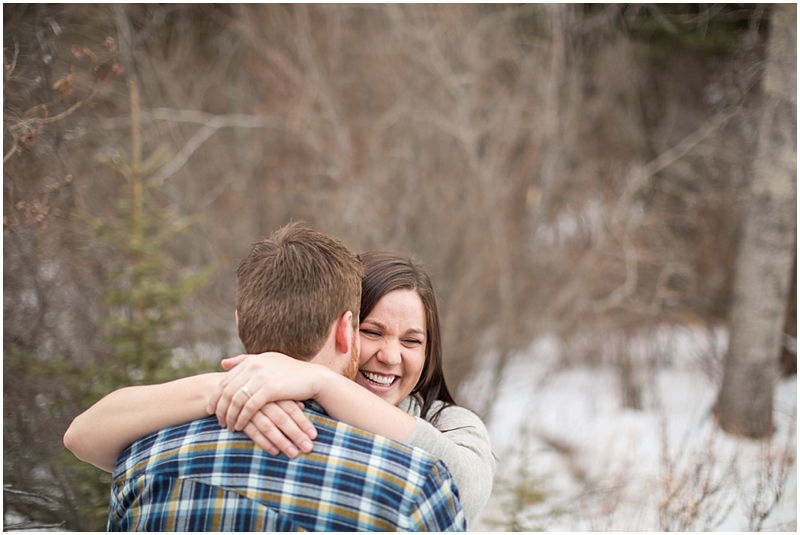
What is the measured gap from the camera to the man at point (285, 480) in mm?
1338

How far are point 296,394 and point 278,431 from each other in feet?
0.31

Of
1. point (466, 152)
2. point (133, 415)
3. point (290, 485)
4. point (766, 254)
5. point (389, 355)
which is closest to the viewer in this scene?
point (290, 485)

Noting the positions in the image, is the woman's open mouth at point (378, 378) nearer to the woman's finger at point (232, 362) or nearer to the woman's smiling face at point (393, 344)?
the woman's smiling face at point (393, 344)

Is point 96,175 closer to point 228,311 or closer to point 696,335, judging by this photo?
point 228,311

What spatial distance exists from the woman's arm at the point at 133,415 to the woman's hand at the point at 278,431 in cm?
17

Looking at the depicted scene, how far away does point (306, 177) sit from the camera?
→ 7.04m

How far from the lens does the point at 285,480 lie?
4.41 ft

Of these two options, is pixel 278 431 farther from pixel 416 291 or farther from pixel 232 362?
pixel 416 291

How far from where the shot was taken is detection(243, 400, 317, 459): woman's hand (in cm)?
134

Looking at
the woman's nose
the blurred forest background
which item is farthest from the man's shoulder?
the blurred forest background

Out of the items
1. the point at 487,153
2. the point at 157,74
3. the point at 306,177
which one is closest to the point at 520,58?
the point at 487,153

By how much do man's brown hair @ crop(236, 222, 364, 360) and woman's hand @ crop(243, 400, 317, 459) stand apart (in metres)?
0.20

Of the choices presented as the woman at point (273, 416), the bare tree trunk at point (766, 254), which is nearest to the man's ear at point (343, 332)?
the woman at point (273, 416)

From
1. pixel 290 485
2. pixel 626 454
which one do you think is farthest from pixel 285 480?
pixel 626 454
